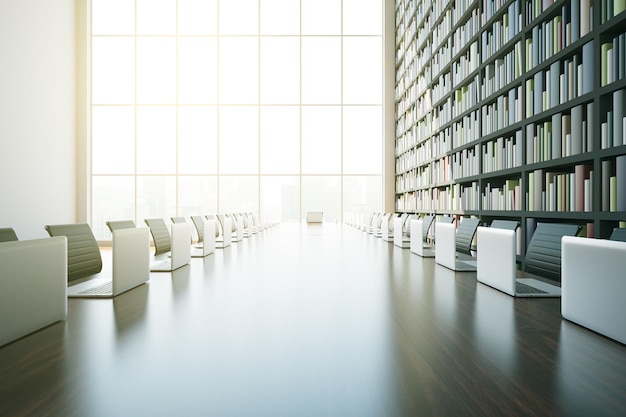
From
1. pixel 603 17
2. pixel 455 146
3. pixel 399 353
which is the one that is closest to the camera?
pixel 399 353

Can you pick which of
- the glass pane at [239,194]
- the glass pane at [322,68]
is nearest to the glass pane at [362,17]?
the glass pane at [322,68]

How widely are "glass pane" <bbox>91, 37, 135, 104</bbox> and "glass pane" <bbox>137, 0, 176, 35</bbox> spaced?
1.75 ft

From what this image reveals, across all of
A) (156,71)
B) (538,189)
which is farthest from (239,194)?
(538,189)

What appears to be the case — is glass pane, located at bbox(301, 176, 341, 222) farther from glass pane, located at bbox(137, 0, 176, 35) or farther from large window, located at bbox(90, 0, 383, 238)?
glass pane, located at bbox(137, 0, 176, 35)

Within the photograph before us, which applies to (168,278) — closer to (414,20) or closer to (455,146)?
(455,146)

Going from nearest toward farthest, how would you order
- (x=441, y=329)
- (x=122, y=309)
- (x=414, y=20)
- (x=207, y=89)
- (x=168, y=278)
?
(x=441, y=329), (x=122, y=309), (x=168, y=278), (x=414, y=20), (x=207, y=89)

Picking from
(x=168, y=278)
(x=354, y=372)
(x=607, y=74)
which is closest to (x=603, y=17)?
(x=607, y=74)

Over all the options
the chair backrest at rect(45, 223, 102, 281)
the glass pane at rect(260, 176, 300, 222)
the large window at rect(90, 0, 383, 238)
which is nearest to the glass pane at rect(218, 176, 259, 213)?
the large window at rect(90, 0, 383, 238)

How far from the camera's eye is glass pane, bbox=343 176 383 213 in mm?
10477

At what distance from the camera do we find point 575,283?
1495 mm

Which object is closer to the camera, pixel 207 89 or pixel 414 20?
pixel 414 20

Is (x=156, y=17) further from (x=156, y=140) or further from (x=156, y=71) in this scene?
(x=156, y=140)

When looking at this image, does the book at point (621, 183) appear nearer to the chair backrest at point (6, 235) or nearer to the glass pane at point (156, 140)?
the chair backrest at point (6, 235)

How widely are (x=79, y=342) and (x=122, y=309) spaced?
1.40 ft
